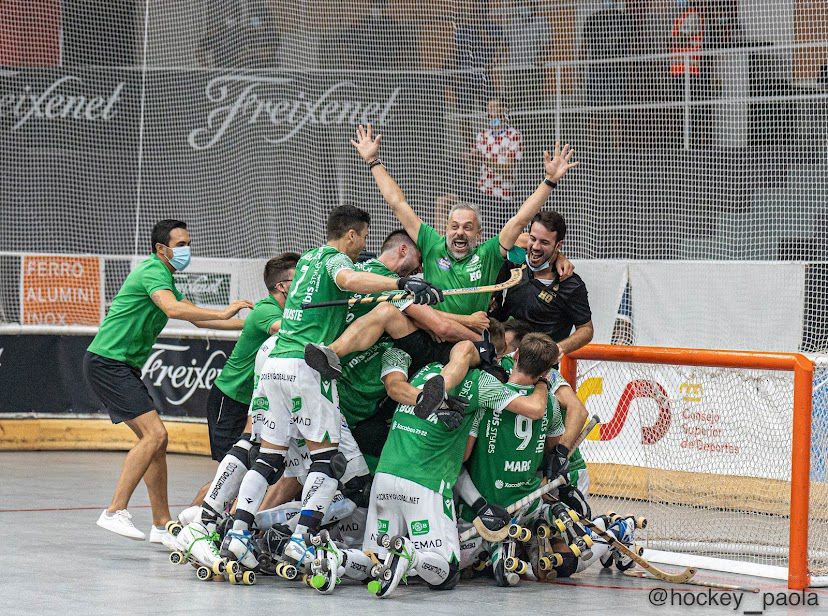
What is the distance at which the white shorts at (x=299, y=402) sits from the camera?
22.1ft

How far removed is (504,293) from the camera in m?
7.98

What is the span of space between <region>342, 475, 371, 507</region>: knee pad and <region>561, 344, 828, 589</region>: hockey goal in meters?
1.80

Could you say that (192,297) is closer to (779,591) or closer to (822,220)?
(822,220)

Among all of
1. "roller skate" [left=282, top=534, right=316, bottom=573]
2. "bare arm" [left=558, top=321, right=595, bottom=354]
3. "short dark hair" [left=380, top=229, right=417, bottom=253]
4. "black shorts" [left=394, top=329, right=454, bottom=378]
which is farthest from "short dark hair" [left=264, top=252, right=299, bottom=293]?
"roller skate" [left=282, top=534, right=316, bottom=573]

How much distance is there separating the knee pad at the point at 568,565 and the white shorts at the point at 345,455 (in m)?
1.21

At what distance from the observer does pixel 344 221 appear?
705cm

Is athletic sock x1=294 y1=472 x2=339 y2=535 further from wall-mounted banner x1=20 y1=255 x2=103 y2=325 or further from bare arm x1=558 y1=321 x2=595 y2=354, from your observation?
wall-mounted banner x1=20 y1=255 x2=103 y2=325

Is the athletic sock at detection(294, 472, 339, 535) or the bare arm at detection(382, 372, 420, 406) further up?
the bare arm at detection(382, 372, 420, 406)

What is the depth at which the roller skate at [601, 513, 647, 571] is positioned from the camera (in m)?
7.21

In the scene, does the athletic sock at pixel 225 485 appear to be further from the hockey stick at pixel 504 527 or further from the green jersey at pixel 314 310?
the hockey stick at pixel 504 527

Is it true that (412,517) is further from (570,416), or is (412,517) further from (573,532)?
(570,416)

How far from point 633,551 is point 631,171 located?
5.63 meters

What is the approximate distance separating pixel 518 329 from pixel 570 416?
24.4 inches

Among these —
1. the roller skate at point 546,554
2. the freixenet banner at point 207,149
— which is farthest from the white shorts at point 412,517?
the freixenet banner at point 207,149
